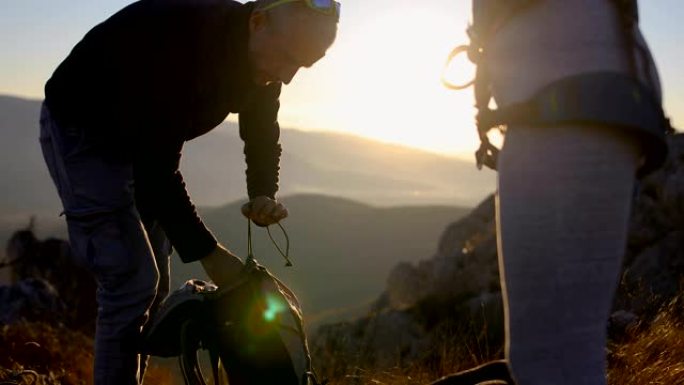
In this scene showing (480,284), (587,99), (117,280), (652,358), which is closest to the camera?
(587,99)

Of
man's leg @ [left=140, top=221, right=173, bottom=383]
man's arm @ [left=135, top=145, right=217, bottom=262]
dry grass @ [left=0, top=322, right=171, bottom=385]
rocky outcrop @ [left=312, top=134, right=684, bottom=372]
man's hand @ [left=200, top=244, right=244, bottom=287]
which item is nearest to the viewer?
man's arm @ [left=135, top=145, right=217, bottom=262]

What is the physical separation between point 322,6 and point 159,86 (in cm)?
60

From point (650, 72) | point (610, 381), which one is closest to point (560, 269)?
point (650, 72)

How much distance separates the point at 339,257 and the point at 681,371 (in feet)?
276

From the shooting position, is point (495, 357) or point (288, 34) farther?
point (495, 357)

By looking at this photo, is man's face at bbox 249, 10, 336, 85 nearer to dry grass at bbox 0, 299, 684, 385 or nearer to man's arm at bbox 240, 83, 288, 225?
man's arm at bbox 240, 83, 288, 225

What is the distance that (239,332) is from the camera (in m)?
2.15

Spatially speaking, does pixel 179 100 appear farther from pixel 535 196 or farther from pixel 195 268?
pixel 195 268

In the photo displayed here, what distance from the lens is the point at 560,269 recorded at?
4.30ft

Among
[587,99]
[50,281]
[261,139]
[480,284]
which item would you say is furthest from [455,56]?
[50,281]

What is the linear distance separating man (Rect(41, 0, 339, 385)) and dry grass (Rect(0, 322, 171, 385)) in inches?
39.2

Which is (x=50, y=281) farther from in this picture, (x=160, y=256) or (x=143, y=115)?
(x=143, y=115)

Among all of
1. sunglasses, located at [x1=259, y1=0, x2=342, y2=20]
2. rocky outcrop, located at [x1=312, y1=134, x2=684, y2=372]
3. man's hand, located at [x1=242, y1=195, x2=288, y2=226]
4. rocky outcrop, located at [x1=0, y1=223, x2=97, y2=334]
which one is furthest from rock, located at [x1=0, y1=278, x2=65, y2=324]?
sunglasses, located at [x1=259, y1=0, x2=342, y2=20]

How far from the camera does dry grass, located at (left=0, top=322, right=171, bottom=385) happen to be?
3.39m
